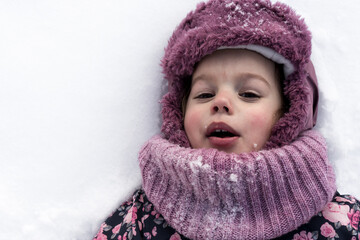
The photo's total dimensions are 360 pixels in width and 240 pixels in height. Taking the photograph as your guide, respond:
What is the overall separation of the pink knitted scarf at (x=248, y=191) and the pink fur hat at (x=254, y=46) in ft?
0.35

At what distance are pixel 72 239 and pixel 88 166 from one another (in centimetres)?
22

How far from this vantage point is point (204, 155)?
0.93 m

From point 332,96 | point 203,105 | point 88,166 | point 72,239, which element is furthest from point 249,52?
point 72,239

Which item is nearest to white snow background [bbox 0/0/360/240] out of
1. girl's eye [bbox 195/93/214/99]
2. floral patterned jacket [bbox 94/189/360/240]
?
floral patterned jacket [bbox 94/189/360/240]

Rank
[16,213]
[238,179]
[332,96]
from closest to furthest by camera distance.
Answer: [238,179], [16,213], [332,96]

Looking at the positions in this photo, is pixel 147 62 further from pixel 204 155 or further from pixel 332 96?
pixel 332 96

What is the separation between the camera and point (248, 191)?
0.90 meters

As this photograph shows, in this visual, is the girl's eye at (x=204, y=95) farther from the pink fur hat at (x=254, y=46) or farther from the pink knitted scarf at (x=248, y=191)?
the pink knitted scarf at (x=248, y=191)

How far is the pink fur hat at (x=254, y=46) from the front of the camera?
102 cm

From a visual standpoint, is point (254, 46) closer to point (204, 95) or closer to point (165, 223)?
point (204, 95)

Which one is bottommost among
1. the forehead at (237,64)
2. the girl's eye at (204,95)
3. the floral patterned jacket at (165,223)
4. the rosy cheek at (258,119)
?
the floral patterned jacket at (165,223)

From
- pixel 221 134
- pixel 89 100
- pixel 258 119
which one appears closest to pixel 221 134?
pixel 221 134

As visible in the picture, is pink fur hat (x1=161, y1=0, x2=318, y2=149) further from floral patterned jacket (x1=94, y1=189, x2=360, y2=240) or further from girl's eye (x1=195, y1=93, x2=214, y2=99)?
floral patterned jacket (x1=94, y1=189, x2=360, y2=240)

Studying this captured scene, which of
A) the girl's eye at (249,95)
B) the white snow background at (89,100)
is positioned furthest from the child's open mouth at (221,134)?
the white snow background at (89,100)
